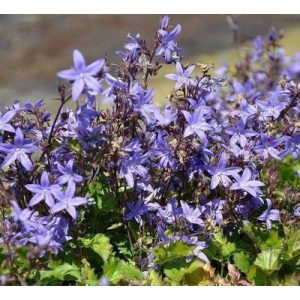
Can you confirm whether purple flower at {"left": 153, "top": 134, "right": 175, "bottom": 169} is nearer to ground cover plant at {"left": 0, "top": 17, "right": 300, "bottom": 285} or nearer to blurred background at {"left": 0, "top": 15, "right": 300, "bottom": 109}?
ground cover plant at {"left": 0, "top": 17, "right": 300, "bottom": 285}

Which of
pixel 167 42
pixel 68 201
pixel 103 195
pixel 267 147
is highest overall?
pixel 167 42

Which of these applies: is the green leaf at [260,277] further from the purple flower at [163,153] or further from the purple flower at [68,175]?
the purple flower at [68,175]

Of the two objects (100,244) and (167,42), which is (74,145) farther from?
(167,42)

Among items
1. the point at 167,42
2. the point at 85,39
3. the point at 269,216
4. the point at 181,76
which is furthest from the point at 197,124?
the point at 85,39

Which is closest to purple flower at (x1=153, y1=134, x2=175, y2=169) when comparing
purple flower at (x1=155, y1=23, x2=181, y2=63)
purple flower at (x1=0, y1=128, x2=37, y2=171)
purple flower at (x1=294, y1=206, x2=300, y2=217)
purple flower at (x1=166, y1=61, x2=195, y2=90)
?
purple flower at (x1=166, y1=61, x2=195, y2=90)

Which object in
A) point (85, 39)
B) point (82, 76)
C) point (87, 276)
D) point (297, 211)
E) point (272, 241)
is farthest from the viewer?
point (85, 39)
